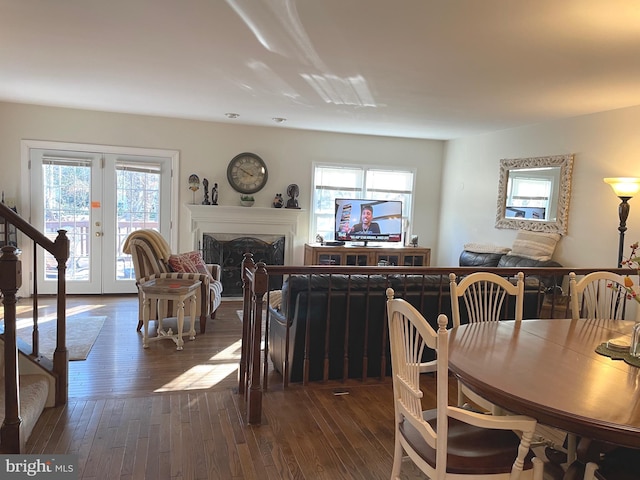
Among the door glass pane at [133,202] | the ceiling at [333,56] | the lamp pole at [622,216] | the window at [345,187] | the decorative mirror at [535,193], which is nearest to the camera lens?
the ceiling at [333,56]

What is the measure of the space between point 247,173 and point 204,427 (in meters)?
4.61

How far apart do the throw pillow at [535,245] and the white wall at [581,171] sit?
112 millimetres

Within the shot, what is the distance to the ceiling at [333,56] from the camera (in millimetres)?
2662

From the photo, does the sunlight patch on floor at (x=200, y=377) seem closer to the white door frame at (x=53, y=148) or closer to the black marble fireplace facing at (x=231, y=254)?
the black marble fireplace facing at (x=231, y=254)

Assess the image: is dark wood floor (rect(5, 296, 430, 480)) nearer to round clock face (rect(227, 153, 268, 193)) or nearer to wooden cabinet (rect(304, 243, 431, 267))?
wooden cabinet (rect(304, 243, 431, 267))

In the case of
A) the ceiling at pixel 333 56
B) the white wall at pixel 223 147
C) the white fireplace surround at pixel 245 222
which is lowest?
the white fireplace surround at pixel 245 222

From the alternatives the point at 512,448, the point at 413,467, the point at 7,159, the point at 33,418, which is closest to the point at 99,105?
the point at 7,159

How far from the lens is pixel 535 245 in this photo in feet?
18.0

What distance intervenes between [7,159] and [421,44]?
5503 mm

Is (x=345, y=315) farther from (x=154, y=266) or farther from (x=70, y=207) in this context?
(x=70, y=207)

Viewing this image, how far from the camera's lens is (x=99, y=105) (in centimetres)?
575

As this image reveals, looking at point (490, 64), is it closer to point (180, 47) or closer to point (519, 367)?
point (180, 47)

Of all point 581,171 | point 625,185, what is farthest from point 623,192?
point 581,171

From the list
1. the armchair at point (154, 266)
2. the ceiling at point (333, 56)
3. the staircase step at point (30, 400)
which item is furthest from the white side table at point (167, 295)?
the ceiling at point (333, 56)
